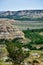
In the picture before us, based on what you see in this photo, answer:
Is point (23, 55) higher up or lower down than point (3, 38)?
higher up

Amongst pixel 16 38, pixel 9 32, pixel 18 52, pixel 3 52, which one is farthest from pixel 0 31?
pixel 18 52

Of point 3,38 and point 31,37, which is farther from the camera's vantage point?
point 31,37

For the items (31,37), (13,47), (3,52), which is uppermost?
(13,47)

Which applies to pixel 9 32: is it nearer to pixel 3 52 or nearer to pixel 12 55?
pixel 3 52

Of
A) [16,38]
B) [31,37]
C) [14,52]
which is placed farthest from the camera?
[31,37]

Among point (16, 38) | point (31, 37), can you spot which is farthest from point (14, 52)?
point (31, 37)

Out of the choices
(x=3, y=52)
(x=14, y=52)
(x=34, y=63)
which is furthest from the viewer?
(x=3, y=52)

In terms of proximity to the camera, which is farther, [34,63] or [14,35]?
[14,35]

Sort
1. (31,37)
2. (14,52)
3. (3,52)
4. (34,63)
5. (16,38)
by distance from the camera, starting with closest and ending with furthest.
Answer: (14,52)
(34,63)
(3,52)
(16,38)
(31,37)

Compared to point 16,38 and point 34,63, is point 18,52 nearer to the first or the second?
point 34,63

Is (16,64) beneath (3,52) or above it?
above
